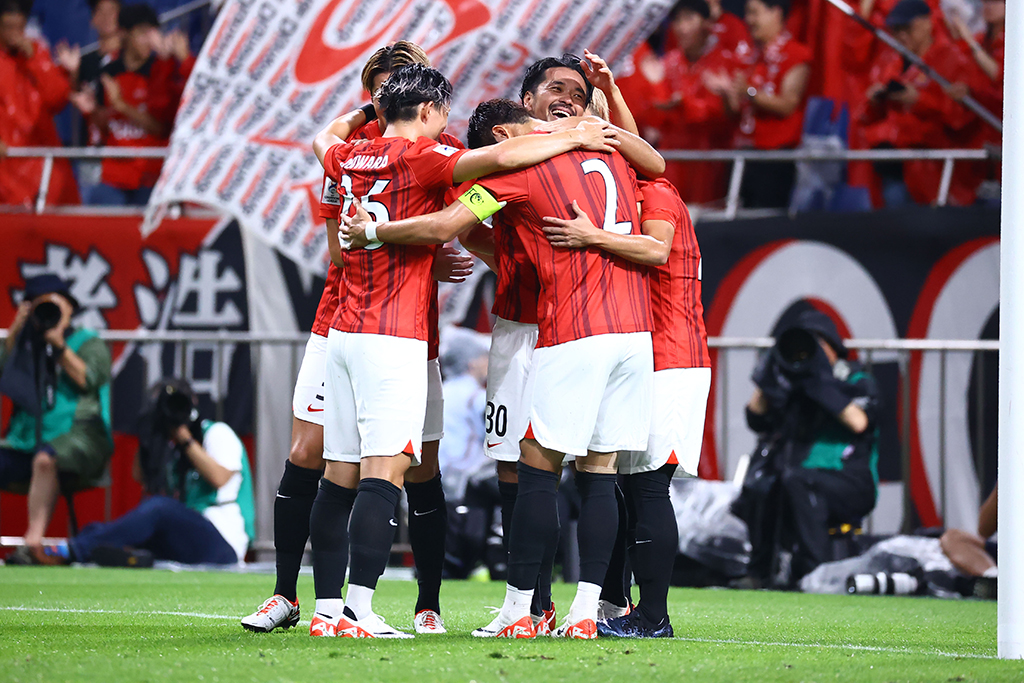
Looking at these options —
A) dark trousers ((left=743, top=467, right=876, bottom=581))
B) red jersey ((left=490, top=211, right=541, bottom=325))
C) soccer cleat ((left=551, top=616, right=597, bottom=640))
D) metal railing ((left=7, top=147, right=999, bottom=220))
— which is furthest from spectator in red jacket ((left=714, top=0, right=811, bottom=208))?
soccer cleat ((left=551, top=616, right=597, bottom=640))

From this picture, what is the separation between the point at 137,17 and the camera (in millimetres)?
11398

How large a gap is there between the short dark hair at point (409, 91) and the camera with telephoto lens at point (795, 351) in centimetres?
406

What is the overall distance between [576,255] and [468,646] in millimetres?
1374

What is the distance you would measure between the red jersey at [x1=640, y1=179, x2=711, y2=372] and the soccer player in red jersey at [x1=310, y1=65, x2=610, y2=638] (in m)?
0.55

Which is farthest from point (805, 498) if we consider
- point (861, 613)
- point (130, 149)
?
point (130, 149)

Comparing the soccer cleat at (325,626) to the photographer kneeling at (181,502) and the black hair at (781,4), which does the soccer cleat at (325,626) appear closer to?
the photographer kneeling at (181,502)

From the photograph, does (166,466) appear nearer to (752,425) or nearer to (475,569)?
(475,569)

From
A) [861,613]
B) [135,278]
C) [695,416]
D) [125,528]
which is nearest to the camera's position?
[695,416]

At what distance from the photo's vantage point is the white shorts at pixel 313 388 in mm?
4941

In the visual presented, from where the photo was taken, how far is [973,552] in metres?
7.80

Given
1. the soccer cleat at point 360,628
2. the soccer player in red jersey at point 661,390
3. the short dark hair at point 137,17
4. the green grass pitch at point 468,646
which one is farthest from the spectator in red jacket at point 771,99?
the soccer cleat at point 360,628

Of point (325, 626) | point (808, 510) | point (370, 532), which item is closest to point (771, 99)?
point (808, 510)

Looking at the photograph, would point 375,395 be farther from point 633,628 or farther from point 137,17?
point 137,17

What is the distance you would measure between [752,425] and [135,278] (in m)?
4.77
